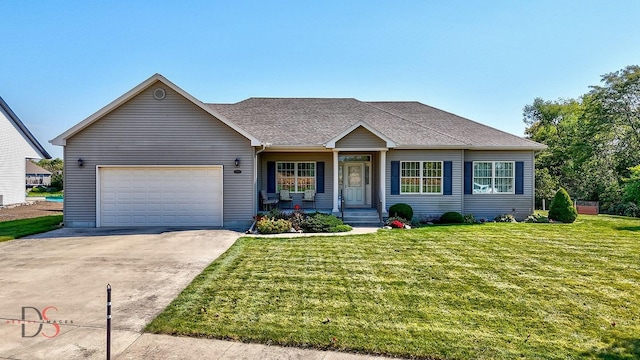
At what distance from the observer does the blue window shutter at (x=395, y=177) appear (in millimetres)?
15516

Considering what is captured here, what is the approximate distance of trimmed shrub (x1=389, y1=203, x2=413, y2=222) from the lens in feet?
48.3

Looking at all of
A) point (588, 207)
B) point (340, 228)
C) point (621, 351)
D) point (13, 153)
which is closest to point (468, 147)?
point (340, 228)

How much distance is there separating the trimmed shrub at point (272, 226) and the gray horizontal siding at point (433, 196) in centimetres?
533

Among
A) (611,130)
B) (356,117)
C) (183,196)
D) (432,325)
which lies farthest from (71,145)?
(611,130)

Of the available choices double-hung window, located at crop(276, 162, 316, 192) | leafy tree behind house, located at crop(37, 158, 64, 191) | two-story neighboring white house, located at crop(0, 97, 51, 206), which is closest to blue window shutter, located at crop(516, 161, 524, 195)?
double-hung window, located at crop(276, 162, 316, 192)

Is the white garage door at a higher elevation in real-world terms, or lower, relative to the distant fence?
higher

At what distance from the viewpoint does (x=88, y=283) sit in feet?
22.8

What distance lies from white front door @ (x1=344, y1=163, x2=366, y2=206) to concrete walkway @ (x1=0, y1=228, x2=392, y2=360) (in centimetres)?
706

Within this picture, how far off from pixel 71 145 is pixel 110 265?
784cm

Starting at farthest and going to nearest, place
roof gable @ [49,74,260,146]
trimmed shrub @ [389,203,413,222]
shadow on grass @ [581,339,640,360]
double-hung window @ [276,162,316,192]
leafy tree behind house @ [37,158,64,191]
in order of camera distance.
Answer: leafy tree behind house @ [37,158,64,191] → double-hung window @ [276,162,316,192] → trimmed shrub @ [389,203,413,222] → roof gable @ [49,74,260,146] → shadow on grass @ [581,339,640,360]

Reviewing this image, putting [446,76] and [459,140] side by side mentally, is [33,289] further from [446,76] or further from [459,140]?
[446,76]

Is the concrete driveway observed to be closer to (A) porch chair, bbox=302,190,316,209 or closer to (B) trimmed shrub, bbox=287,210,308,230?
(B) trimmed shrub, bbox=287,210,308,230

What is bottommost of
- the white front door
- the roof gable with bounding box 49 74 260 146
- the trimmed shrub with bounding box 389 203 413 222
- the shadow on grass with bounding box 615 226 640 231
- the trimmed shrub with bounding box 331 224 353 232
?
the shadow on grass with bounding box 615 226 640 231

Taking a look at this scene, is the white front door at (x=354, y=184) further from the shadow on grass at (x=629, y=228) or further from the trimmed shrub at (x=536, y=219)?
the shadow on grass at (x=629, y=228)
